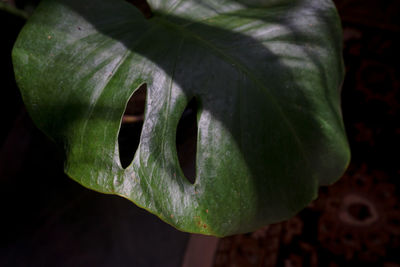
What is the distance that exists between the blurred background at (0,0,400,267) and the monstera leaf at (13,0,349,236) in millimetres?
182

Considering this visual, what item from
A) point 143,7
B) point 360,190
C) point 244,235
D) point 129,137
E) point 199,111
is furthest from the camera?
point 360,190

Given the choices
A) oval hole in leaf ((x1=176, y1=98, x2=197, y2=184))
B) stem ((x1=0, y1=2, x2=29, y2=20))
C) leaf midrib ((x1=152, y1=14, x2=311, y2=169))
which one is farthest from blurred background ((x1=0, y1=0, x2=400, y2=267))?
leaf midrib ((x1=152, y1=14, x2=311, y2=169))

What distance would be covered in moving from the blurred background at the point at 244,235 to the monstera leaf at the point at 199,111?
182 mm

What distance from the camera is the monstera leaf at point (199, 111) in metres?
0.54

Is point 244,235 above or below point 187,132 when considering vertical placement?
below

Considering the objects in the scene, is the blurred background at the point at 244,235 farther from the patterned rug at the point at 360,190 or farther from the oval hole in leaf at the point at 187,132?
the oval hole in leaf at the point at 187,132

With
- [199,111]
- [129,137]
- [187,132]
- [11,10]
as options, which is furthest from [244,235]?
[11,10]

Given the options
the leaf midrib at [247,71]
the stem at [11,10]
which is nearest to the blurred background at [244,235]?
the stem at [11,10]

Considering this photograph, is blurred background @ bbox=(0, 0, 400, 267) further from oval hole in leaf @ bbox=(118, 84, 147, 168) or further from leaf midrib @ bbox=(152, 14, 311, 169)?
leaf midrib @ bbox=(152, 14, 311, 169)

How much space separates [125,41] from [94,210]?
0.63 metres

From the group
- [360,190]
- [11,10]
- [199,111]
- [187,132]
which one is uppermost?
[11,10]

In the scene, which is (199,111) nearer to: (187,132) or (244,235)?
(187,132)

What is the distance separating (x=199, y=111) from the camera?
22.2 inches

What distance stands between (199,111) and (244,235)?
0.91 m
